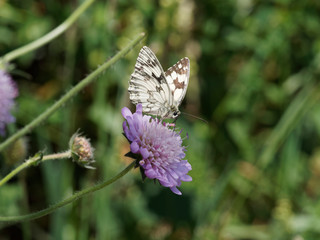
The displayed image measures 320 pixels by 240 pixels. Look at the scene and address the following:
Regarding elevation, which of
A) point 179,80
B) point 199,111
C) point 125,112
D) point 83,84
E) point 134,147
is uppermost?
point 199,111

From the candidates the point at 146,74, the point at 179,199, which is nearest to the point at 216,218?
the point at 179,199

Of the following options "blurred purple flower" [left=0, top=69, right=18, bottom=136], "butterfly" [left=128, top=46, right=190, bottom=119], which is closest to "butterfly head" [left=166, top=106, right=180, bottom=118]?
"butterfly" [left=128, top=46, right=190, bottom=119]

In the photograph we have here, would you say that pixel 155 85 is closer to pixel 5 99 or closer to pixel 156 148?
pixel 156 148

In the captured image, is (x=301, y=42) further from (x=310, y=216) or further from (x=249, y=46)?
(x=310, y=216)

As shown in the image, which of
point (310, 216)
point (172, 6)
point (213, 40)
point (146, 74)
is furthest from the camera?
point (213, 40)

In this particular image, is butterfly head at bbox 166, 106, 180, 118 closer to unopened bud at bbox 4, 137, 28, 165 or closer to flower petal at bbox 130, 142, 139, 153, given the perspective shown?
flower petal at bbox 130, 142, 139, 153

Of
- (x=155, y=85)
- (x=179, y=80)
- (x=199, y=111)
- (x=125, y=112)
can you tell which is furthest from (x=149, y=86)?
(x=199, y=111)

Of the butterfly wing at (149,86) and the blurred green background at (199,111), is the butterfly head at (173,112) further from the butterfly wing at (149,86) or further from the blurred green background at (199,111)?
the blurred green background at (199,111)

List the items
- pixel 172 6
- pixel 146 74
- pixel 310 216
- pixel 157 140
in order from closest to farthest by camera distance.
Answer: pixel 157 140, pixel 146 74, pixel 310 216, pixel 172 6
